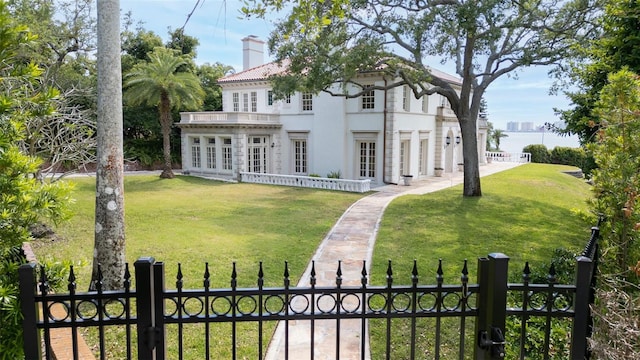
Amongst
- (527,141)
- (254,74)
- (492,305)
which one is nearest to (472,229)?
(492,305)

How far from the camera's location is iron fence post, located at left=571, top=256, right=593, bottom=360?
3199 millimetres

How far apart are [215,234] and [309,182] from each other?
11.9 m

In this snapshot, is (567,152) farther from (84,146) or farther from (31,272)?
(31,272)

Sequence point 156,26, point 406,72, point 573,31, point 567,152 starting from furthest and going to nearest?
point 567,152 < point 156,26 < point 406,72 < point 573,31

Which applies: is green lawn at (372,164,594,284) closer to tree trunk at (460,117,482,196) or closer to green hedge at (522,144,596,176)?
tree trunk at (460,117,482,196)

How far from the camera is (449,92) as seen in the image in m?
19.2

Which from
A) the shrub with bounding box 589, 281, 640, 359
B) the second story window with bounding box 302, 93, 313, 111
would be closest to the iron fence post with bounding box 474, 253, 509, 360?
the shrub with bounding box 589, 281, 640, 359

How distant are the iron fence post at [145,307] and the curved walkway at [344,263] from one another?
2581mm

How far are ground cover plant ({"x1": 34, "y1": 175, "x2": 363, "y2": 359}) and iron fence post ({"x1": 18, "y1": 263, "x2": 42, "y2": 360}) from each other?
53 centimetres

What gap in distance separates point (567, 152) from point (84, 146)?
138 ft

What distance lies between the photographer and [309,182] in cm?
2388

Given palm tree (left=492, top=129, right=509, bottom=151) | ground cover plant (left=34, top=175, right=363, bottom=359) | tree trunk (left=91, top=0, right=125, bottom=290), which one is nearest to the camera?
tree trunk (left=91, top=0, right=125, bottom=290)

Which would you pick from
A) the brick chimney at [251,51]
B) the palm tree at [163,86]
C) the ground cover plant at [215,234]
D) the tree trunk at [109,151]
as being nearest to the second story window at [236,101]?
the brick chimney at [251,51]

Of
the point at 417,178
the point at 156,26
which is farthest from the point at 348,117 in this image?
the point at 156,26
